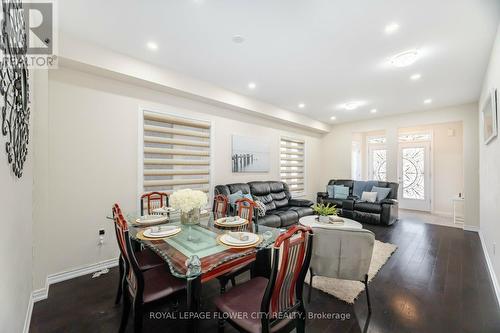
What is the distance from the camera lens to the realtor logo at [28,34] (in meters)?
1.13

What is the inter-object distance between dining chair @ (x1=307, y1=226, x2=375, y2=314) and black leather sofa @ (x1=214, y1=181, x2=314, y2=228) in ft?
5.59

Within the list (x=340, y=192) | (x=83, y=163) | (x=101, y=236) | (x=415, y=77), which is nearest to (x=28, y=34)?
(x=83, y=163)

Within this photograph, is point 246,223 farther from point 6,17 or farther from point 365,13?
point 365,13

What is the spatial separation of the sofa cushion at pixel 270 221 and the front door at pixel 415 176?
5.21m

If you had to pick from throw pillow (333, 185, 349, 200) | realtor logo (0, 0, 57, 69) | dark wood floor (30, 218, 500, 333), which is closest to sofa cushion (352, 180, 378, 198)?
throw pillow (333, 185, 349, 200)

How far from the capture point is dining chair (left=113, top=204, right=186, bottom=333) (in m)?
1.41

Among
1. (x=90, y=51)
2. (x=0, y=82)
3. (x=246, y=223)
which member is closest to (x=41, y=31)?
(x=90, y=51)

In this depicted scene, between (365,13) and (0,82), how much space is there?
9.02ft

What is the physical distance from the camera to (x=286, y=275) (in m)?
1.23

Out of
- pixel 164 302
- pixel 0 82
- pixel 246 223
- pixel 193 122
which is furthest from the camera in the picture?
pixel 193 122

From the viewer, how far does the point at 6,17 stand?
1.08 meters

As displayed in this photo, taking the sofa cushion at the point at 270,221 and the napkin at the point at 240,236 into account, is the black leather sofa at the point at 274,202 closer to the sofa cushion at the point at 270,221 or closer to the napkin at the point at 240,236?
the sofa cushion at the point at 270,221

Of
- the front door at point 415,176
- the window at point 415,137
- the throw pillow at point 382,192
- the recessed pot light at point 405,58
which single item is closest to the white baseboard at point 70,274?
the recessed pot light at point 405,58

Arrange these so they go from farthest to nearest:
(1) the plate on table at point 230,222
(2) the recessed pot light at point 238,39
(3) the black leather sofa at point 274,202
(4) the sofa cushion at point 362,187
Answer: (4) the sofa cushion at point 362,187
(3) the black leather sofa at point 274,202
(2) the recessed pot light at point 238,39
(1) the plate on table at point 230,222
